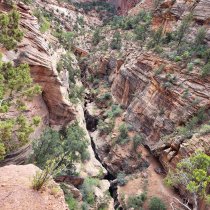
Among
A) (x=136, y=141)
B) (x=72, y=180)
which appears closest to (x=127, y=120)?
(x=136, y=141)

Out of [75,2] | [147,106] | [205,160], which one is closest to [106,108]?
[147,106]

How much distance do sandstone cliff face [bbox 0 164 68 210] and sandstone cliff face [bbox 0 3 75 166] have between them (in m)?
5.93

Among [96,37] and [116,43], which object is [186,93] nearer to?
[116,43]

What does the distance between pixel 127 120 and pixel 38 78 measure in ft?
63.0

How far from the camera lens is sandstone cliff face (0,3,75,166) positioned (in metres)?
12.9

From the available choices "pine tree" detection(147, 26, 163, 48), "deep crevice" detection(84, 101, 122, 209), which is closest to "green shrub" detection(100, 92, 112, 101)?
"deep crevice" detection(84, 101, 122, 209)

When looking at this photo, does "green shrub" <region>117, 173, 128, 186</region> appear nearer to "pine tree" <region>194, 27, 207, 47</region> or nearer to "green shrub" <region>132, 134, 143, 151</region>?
"green shrub" <region>132, 134, 143, 151</region>

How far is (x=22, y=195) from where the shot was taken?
6.47 m

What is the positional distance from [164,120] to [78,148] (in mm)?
14491

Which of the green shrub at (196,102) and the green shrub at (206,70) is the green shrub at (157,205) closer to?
the green shrub at (196,102)

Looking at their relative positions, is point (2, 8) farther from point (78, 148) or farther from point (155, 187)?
point (155, 187)

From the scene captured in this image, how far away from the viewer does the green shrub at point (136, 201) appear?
17.0 meters

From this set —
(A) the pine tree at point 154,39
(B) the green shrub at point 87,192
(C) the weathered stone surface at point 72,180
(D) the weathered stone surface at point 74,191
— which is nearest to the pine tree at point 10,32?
(C) the weathered stone surface at point 72,180

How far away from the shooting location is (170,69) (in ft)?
74.4
